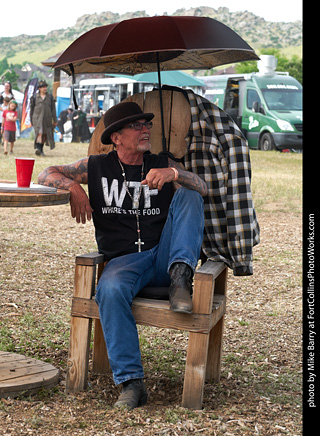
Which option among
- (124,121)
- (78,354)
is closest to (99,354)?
(78,354)

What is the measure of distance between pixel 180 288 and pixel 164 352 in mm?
1099

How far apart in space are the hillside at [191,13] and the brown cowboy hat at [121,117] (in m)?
103

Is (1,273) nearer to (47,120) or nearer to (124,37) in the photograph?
(124,37)

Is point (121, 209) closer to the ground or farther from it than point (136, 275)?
farther from it

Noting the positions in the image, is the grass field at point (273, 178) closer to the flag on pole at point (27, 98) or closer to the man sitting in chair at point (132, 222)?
the flag on pole at point (27, 98)

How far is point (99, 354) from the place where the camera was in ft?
12.2

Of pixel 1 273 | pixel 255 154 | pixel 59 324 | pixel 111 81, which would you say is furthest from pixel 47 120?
pixel 59 324

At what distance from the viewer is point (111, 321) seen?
10.3 ft

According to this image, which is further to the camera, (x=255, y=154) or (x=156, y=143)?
(x=255, y=154)

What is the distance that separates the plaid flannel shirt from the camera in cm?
378

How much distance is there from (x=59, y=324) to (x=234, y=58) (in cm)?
203

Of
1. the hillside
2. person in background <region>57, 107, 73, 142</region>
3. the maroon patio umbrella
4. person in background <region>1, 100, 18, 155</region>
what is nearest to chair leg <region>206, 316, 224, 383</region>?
the maroon patio umbrella

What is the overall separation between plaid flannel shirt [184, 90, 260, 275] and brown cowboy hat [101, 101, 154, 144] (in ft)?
1.48

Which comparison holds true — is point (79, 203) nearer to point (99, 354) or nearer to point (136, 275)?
point (136, 275)
